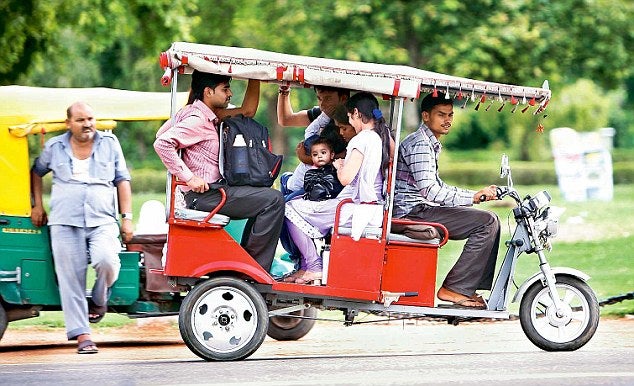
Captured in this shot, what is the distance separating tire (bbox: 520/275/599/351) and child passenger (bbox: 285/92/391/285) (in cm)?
136

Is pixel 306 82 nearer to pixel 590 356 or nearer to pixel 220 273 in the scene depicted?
pixel 220 273

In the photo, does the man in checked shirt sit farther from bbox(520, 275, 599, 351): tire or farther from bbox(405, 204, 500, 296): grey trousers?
bbox(520, 275, 599, 351): tire

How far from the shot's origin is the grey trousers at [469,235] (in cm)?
1038

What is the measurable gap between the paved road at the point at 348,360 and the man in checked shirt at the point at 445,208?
518mm

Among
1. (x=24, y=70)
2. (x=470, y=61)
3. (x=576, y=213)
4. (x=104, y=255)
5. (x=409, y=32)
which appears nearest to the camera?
(x=104, y=255)

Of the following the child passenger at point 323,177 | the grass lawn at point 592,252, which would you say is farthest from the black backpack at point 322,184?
the grass lawn at point 592,252

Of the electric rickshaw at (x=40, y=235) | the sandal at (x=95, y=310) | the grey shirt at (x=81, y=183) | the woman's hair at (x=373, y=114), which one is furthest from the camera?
the sandal at (x=95, y=310)

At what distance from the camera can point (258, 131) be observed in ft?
33.0

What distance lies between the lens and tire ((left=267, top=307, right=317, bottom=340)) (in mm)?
12086

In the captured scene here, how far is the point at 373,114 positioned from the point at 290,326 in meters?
2.70

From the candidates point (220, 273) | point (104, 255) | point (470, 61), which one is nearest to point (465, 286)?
point (220, 273)

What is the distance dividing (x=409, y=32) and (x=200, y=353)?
21.6 metres

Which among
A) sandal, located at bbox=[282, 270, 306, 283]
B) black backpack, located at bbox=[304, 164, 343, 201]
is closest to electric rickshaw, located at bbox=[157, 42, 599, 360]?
sandal, located at bbox=[282, 270, 306, 283]

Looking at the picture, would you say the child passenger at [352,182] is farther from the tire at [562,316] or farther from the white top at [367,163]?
the tire at [562,316]
